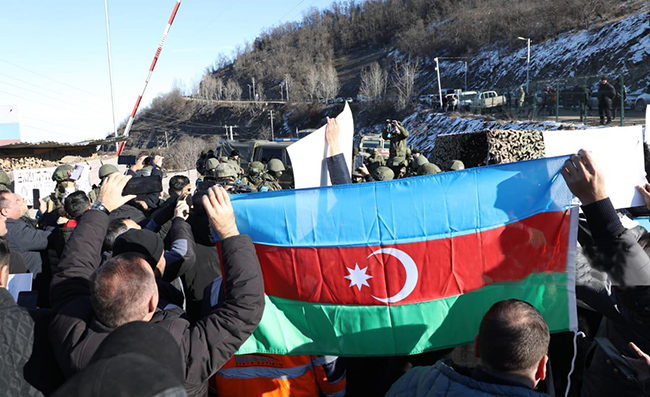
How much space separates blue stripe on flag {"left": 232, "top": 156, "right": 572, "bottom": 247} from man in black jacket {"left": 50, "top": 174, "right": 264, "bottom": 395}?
0.59m

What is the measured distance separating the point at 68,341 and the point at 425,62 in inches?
3089

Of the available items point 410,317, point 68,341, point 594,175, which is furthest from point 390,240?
point 68,341

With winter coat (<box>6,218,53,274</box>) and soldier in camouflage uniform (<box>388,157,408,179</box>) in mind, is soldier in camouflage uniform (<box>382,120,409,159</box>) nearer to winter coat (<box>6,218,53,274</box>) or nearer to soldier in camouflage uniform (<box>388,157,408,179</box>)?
soldier in camouflage uniform (<box>388,157,408,179</box>)

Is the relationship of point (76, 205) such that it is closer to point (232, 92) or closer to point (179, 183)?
point (179, 183)

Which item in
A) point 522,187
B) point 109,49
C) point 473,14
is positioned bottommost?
point 522,187

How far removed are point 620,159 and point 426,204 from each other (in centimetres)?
112

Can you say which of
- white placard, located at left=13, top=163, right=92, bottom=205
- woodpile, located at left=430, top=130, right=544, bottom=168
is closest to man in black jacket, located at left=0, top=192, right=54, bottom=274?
woodpile, located at left=430, top=130, right=544, bottom=168

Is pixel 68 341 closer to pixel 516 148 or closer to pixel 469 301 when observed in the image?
pixel 469 301

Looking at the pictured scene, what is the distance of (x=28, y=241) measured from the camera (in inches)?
173

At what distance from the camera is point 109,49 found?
20234mm

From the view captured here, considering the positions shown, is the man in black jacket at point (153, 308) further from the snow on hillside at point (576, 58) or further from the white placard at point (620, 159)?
the snow on hillside at point (576, 58)

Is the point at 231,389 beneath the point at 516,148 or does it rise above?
beneath

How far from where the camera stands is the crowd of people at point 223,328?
1.67 m

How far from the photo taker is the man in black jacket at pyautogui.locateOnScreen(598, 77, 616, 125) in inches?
678
